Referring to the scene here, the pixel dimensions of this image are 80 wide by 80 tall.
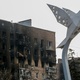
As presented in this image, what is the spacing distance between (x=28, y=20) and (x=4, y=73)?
13866 millimetres

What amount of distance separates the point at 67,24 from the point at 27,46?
25.0 metres

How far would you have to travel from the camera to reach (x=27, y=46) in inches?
2101

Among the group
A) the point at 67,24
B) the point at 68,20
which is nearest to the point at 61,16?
the point at 68,20

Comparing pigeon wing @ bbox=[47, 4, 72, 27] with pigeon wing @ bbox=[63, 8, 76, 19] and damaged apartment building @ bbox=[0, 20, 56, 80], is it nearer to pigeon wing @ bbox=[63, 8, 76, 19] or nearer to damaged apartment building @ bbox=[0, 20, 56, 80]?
pigeon wing @ bbox=[63, 8, 76, 19]

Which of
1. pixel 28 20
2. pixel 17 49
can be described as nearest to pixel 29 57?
pixel 17 49

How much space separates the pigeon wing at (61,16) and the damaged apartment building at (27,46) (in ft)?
71.2

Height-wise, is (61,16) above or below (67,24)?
above

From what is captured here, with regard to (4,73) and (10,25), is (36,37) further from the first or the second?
(4,73)

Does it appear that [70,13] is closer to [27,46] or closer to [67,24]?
[67,24]

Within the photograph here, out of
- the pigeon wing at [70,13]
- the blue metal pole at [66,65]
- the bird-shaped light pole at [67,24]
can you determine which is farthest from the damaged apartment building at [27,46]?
the pigeon wing at [70,13]

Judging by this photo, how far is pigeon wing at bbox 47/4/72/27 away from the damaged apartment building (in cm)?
2169

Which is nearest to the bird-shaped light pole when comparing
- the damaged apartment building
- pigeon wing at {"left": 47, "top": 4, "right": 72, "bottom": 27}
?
pigeon wing at {"left": 47, "top": 4, "right": 72, "bottom": 27}

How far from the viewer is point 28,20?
57781mm

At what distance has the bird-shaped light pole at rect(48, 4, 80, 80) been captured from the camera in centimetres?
2802
